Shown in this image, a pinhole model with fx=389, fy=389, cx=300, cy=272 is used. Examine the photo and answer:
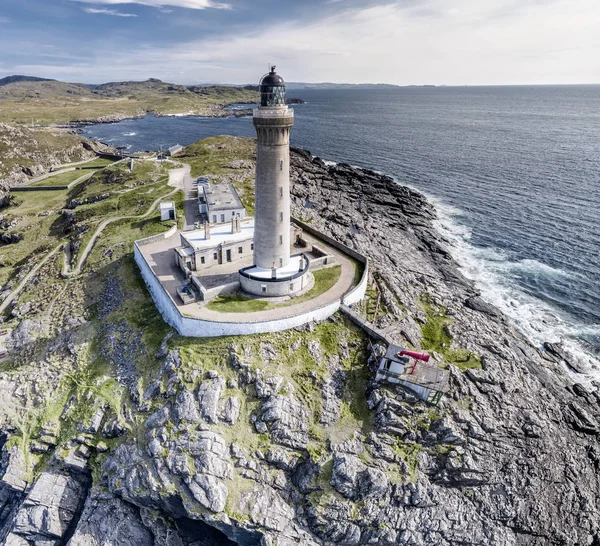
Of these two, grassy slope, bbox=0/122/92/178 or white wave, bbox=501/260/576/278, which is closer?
white wave, bbox=501/260/576/278

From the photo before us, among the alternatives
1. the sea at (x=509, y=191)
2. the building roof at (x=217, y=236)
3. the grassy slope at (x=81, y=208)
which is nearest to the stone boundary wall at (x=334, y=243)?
the building roof at (x=217, y=236)

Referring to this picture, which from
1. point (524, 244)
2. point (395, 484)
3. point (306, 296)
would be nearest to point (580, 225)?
point (524, 244)

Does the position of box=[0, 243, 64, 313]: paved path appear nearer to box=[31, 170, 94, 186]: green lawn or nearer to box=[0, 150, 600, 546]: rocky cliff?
box=[0, 150, 600, 546]: rocky cliff

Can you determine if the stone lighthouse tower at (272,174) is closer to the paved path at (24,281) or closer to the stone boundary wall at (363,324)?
the stone boundary wall at (363,324)

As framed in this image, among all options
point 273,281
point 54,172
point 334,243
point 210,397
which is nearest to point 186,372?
point 210,397

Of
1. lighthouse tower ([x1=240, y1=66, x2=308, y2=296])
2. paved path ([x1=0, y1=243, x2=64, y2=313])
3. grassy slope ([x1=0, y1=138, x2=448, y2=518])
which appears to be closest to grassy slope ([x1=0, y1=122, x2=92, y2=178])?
paved path ([x1=0, y1=243, x2=64, y2=313])

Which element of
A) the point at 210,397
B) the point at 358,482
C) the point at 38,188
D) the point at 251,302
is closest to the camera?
the point at 358,482

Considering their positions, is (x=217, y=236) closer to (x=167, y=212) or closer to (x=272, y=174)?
(x=272, y=174)
